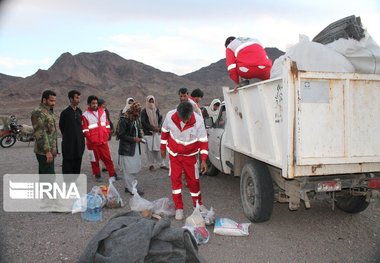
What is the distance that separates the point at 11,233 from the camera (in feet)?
15.2

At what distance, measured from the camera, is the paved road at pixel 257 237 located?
3.91 metres

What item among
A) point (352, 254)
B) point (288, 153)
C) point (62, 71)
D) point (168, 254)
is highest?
point (62, 71)

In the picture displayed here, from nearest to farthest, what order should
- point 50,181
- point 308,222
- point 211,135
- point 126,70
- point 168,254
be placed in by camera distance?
point 168,254, point 308,222, point 50,181, point 211,135, point 126,70

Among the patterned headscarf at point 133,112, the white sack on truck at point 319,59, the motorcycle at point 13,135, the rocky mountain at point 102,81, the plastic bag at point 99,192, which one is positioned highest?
the rocky mountain at point 102,81

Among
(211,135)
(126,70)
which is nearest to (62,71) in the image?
(126,70)

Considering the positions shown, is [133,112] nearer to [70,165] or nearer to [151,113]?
[70,165]

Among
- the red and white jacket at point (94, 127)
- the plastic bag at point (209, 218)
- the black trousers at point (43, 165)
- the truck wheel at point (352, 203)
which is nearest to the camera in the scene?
the plastic bag at point (209, 218)

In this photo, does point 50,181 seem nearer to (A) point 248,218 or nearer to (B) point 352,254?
(A) point 248,218

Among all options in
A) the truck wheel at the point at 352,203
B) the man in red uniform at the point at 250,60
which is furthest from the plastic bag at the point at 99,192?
the truck wheel at the point at 352,203

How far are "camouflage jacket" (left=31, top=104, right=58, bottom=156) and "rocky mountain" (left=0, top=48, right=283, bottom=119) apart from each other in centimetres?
4071

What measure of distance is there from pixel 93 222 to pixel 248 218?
2203 millimetres

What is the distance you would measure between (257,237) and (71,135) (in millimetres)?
3546

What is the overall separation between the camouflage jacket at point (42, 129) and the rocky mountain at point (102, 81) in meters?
40.7

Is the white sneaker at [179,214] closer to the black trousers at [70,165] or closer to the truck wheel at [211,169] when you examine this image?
the black trousers at [70,165]
